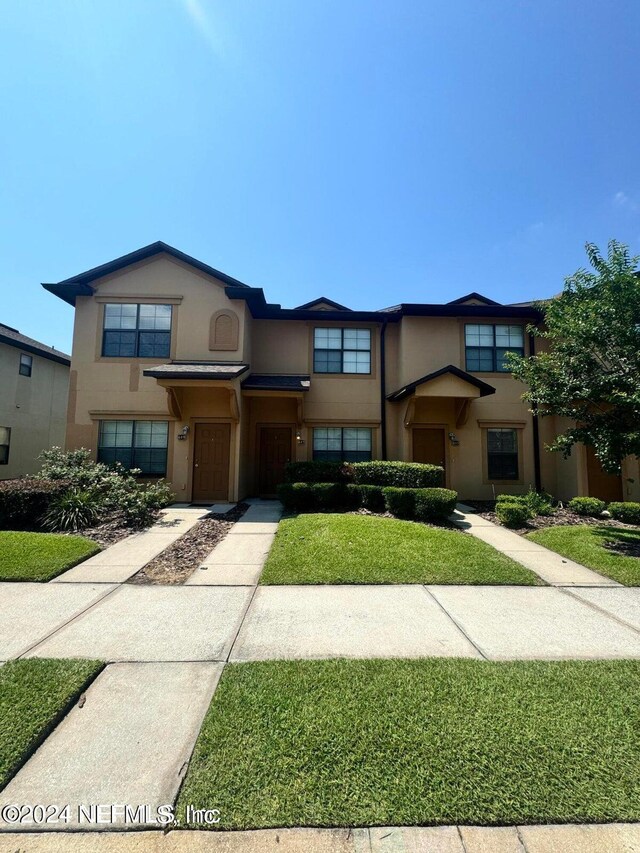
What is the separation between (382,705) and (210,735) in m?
1.20

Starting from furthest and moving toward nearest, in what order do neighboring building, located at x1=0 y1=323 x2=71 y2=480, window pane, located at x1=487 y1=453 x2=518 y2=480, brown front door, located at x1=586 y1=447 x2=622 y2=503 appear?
neighboring building, located at x1=0 y1=323 x2=71 y2=480 < window pane, located at x1=487 y1=453 x2=518 y2=480 < brown front door, located at x1=586 y1=447 x2=622 y2=503

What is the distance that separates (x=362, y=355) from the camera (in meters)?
13.5

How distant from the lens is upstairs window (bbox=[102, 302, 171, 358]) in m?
12.1

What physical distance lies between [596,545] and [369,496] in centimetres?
493

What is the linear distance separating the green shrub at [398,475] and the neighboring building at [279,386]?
87.9 inches

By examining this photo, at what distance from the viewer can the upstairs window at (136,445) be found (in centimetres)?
1185

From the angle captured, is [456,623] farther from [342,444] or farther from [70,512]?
[342,444]

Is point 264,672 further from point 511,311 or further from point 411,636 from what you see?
point 511,311

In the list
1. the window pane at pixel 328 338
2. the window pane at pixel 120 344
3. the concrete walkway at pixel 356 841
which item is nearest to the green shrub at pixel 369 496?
the window pane at pixel 328 338

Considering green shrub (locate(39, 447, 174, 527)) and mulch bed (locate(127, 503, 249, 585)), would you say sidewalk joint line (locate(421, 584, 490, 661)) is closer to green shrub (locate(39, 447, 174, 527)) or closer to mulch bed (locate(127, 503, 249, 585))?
mulch bed (locate(127, 503, 249, 585))

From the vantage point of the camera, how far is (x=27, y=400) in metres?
16.8

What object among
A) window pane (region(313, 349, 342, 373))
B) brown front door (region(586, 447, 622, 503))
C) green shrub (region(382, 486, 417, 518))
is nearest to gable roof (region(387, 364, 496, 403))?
window pane (region(313, 349, 342, 373))

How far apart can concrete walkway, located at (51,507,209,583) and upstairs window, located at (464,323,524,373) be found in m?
10.6

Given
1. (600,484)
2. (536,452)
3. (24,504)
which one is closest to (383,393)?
(536,452)
